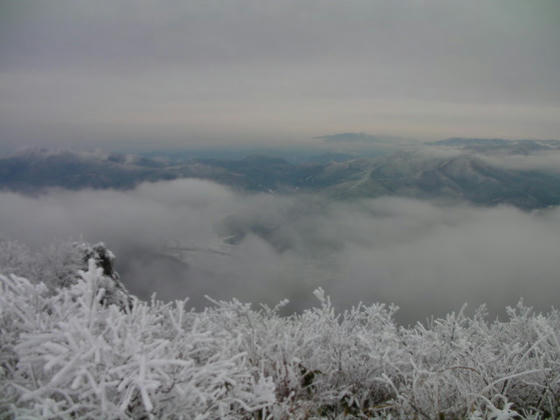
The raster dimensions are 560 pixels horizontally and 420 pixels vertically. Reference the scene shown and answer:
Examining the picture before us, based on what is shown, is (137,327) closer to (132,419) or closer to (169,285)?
(132,419)

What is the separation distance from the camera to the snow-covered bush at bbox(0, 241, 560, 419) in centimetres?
247

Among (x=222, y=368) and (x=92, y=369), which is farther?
(x=222, y=368)

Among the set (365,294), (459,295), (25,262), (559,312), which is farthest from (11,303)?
(459,295)

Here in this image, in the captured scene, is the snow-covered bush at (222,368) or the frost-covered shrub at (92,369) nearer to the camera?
the frost-covered shrub at (92,369)

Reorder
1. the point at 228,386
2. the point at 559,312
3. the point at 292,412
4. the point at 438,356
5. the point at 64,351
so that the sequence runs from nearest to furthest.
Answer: the point at 64,351, the point at 228,386, the point at 292,412, the point at 438,356, the point at 559,312

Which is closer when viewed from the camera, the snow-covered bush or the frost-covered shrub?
the frost-covered shrub

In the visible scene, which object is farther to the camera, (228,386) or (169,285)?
(169,285)

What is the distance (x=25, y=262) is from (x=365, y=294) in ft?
602

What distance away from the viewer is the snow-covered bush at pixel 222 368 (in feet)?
8.10

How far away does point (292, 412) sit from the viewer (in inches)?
154

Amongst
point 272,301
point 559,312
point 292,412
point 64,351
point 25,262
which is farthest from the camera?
point 272,301

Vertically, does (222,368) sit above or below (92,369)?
below

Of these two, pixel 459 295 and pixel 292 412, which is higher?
pixel 292 412

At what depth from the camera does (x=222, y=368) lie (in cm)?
318
